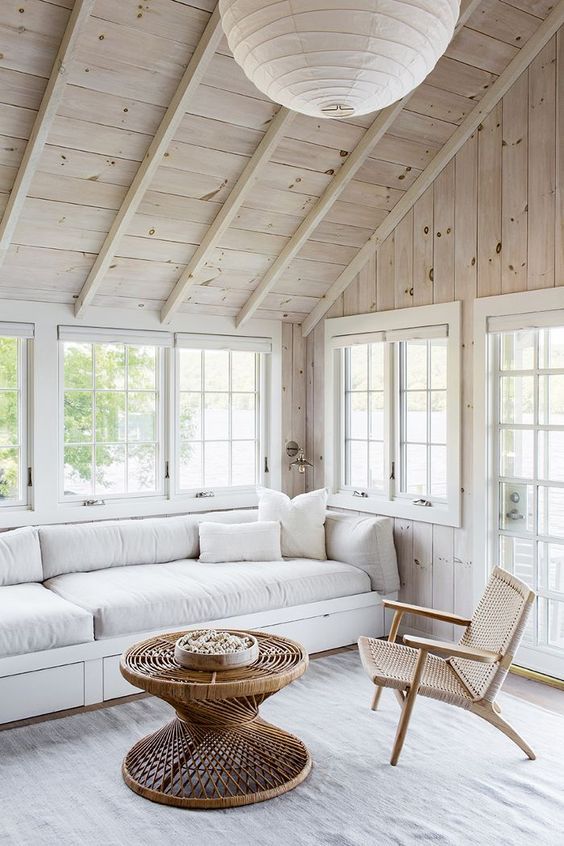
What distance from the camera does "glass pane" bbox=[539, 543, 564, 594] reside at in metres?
3.97

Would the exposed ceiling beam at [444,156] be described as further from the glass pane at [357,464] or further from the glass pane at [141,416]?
the glass pane at [141,416]

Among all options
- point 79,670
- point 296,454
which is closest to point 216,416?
point 296,454

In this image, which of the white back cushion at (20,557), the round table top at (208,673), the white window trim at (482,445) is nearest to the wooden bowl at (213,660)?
the round table top at (208,673)

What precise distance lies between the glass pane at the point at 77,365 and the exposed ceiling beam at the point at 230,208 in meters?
0.54

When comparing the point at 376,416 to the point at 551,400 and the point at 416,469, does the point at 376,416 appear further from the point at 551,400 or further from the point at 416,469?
the point at 551,400

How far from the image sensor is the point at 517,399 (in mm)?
4168

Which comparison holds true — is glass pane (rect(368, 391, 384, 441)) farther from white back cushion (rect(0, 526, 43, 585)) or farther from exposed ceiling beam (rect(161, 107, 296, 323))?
white back cushion (rect(0, 526, 43, 585))

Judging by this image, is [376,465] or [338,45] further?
[376,465]

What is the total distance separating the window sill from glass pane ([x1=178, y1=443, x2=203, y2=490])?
932 millimetres

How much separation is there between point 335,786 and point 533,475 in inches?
77.9

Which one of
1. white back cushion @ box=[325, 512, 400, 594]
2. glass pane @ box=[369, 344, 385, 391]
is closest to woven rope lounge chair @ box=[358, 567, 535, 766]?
white back cushion @ box=[325, 512, 400, 594]

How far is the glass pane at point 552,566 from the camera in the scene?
156 inches

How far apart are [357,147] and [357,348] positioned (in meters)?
1.47

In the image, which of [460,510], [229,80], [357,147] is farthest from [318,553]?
[229,80]
